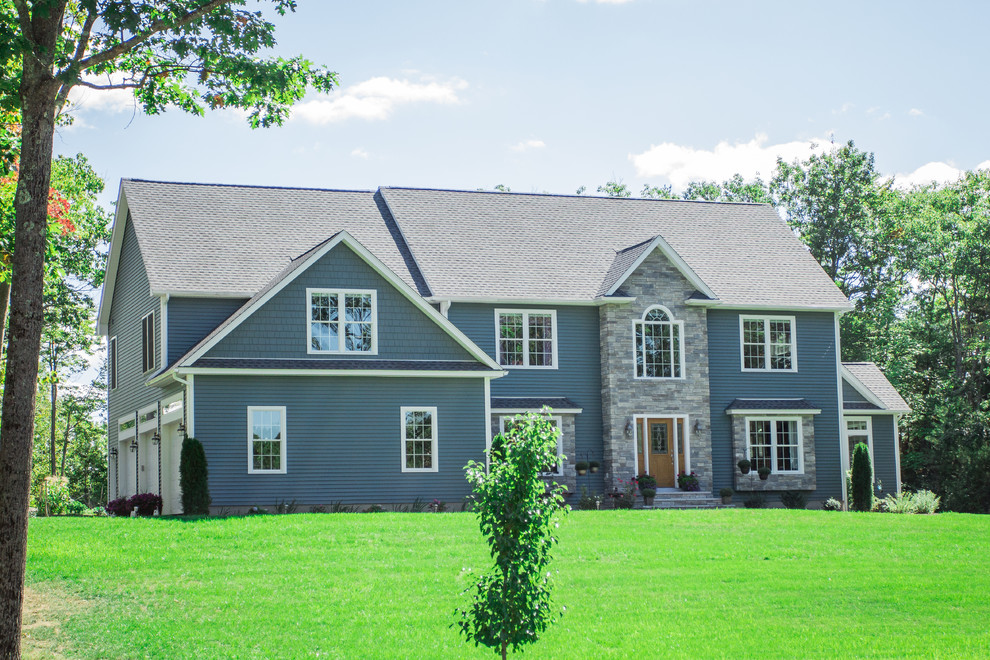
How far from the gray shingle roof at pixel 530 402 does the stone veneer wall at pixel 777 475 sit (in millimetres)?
4979

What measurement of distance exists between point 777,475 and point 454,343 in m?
10.9

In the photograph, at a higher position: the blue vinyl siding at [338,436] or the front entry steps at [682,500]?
the blue vinyl siding at [338,436]

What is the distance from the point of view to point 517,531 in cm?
972

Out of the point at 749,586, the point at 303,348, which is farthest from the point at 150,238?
the point at 749,586

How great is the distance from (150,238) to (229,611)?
16130 millimetres

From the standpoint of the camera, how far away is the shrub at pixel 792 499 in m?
29.3

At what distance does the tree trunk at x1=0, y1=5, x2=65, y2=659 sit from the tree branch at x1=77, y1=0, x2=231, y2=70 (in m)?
0.66

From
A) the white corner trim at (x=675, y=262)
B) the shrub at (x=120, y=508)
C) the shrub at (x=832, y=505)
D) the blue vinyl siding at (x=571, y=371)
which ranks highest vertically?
the white corner trim at (x=675, y=262)

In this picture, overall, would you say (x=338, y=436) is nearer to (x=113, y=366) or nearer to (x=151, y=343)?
(x=151, y=343)

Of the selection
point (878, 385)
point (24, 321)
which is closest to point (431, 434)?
point (24, 321)

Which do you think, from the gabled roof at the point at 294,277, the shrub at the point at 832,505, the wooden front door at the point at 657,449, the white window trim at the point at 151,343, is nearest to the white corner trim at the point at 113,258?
the white window trim at the point at 151,343

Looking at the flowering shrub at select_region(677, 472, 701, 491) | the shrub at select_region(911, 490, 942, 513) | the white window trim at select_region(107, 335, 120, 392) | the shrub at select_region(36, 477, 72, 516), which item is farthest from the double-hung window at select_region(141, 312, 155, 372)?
the shrub at select_region(911, 490, 942, 513)

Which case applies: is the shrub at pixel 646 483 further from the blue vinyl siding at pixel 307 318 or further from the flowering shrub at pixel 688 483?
the blue vinyl siding at pixel 307 318

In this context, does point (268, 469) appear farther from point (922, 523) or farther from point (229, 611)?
point (922, 523)
